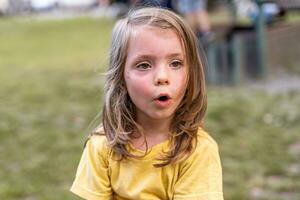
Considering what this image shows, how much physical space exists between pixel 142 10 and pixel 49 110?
493 cm

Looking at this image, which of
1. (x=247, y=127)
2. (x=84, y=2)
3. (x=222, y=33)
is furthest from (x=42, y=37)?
(x=84, y=2)

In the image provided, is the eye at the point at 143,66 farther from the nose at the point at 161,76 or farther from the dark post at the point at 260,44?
the dark post at the point at 260,44

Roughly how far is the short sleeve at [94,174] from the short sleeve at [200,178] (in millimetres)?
220

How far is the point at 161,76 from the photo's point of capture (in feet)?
5.59

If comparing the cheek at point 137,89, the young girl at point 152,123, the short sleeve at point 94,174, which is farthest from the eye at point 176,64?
the short sleeve at point 94,174

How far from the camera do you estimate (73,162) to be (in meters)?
4.60

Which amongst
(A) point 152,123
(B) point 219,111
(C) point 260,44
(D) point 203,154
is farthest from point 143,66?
(C) point 260,44

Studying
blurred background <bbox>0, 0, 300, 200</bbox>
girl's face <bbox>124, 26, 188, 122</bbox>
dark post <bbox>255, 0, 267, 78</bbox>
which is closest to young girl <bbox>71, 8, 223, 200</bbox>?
girl's face <bbox>124, 26, 188, 122</bbox>

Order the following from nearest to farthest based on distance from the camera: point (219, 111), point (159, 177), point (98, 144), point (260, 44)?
point (159, 177), point (98, 144), point (219, 111), point (260, 44)

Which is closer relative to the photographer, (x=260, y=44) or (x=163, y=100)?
(x=163, y=100)

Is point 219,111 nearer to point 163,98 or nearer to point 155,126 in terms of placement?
point 155,126

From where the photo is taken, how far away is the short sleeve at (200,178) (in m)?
1.81

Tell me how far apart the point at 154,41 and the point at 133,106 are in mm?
244

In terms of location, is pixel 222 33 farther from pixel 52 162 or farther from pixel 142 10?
pixel 142 10
